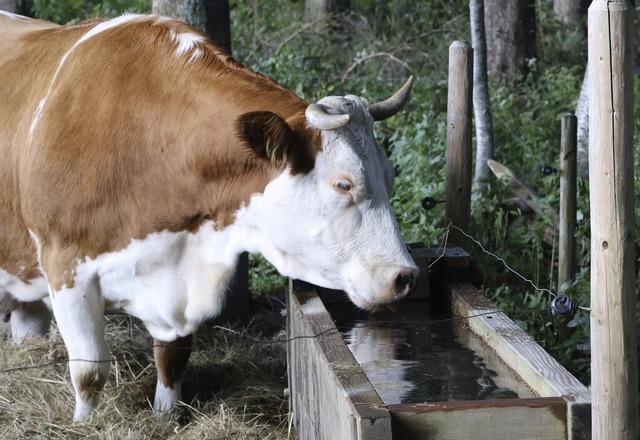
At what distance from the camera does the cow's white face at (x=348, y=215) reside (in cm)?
376

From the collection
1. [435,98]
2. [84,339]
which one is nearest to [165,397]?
[84,339]

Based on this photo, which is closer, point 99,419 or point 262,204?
point 262,204

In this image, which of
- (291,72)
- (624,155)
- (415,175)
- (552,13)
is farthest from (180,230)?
(552,13)

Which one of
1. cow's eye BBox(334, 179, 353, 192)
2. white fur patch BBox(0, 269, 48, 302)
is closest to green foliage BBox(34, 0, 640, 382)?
cow's eye BBox(334, 179, 353, 192)

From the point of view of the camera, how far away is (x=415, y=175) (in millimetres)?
6883

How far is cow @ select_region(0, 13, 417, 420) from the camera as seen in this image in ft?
12.5

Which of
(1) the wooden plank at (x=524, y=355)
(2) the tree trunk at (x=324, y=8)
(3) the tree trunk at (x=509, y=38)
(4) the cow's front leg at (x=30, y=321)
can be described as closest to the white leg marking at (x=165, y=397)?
(4) the cow's front leg at (x=30, y=321)

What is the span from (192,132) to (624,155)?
78.6 inches

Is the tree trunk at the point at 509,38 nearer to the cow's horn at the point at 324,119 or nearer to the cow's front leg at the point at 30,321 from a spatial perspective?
the cow's front leg at the point at 30,321

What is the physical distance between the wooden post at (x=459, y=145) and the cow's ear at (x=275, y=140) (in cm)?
132

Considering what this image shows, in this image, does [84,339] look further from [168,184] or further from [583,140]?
[583,140]

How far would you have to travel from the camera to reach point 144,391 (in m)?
5.00

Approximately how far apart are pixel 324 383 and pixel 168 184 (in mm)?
1260

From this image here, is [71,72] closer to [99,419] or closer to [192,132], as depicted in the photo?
[192,132]
